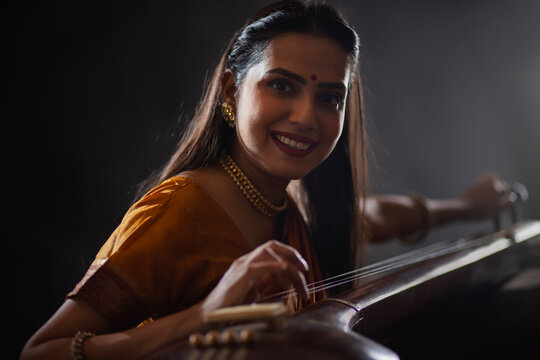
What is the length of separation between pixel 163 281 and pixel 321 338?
332 mm

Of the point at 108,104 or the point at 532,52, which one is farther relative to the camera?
the point at 532,52

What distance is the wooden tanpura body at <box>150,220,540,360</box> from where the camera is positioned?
1.45 feet

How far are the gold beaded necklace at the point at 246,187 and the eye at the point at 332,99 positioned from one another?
22cm

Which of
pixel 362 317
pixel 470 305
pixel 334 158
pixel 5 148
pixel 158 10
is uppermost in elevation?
pixel 158 10

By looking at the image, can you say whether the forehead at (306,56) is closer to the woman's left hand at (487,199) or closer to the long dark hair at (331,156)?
the long dark hair at (331,156)

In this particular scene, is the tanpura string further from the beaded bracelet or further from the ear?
the ear

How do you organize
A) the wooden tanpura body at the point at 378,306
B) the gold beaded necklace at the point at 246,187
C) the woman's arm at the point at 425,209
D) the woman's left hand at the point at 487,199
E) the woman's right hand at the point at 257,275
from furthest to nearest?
1. the woman's left hand at the point at 487,199
2. the woman's arm at the point at 425,209
3. the gold beaded necklace at the point at 246,187
4. the woman's right hand at the point at 257,275
5. the wooden tanpura body at the point at 378,306

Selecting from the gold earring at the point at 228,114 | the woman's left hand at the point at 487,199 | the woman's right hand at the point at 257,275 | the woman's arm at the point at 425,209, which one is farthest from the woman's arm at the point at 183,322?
the woman's left hand at the point at 487,199

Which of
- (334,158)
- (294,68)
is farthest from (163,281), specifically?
(334,158)

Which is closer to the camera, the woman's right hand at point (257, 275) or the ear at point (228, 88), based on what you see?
the woman's right hand at point (257, 275)

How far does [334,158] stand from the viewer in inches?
44.6

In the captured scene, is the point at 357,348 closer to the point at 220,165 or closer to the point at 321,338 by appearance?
the point at 321,338

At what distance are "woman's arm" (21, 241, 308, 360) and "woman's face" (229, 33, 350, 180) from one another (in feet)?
0.85

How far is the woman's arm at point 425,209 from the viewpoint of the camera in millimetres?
1724
